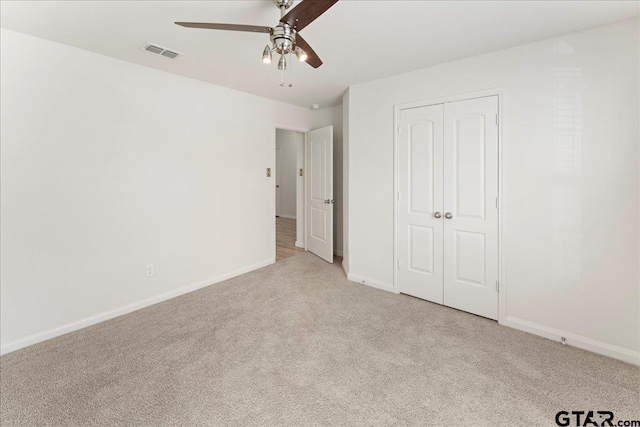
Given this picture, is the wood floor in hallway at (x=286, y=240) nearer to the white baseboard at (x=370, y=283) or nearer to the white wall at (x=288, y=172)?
the white wall at (x=288, y=172)

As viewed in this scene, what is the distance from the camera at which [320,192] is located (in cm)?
465

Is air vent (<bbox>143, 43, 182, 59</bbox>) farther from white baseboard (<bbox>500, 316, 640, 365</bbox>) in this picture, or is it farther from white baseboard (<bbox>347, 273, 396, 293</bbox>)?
white baseboard (<bbox>500, 316, 640, 365</bbox>)

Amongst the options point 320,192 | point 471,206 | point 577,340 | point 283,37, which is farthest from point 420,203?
point 283,37

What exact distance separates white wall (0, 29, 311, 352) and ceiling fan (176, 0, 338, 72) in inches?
66.3

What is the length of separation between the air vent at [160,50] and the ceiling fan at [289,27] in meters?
1.21

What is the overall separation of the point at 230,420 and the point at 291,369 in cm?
52

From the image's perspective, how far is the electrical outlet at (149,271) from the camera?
303cm

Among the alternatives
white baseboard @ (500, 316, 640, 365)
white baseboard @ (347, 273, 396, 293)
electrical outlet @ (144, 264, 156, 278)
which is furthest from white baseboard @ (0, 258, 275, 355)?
white baseboard @ (500, 316, 640, 365)

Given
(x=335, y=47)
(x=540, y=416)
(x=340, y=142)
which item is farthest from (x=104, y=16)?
(x=540, y=416)

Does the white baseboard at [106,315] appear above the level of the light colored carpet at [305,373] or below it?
above

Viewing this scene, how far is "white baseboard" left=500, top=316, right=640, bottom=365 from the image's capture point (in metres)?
2.12

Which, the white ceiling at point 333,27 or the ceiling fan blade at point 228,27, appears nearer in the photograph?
the ceiling fan blade at point 228,27

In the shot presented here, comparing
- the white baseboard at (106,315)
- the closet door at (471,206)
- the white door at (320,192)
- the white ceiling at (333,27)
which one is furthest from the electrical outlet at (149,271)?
the closet door at (471,206)

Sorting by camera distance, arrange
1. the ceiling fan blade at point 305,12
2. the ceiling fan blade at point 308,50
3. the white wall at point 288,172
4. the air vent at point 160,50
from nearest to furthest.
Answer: the ceiling fan blade at point 305,12 < the ceiling fan blade at point 308,50 < the air vent at point 160,50 < the white wall at point 288,172
